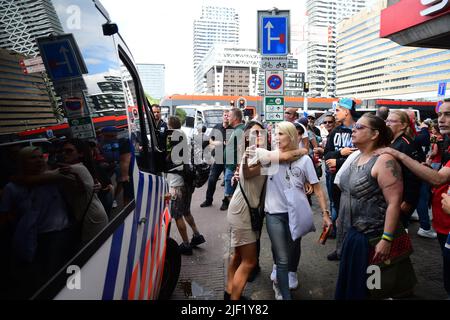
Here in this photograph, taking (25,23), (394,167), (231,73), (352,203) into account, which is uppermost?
(231,73)

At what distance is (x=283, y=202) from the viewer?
9.80 feet

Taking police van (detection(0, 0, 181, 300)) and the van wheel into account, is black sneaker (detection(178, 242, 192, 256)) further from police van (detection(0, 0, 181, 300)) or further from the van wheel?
police van (detection(0, 0, 181, 300))

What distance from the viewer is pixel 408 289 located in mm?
2586

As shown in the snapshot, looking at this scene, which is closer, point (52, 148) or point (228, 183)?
point (52, 148)

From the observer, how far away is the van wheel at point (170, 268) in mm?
3109

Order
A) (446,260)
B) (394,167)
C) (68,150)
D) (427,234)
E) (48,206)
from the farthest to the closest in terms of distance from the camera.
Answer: (427,234), (446,260), (394,167), (68,150), (48,206)

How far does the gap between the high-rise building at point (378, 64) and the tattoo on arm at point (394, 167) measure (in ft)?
369

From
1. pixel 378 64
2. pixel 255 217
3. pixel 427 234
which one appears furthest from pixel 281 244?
pixel 378 64

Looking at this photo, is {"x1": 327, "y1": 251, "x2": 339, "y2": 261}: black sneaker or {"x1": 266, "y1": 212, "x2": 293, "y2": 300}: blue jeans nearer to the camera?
{"x1": 266, "y1": 212, "x2": 293, "y2": 300}: blue jeans

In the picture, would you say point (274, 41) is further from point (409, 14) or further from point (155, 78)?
point (155, 78)

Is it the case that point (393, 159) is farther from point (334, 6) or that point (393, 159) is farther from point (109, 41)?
point (334, 6)

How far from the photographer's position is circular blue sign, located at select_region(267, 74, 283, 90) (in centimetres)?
622

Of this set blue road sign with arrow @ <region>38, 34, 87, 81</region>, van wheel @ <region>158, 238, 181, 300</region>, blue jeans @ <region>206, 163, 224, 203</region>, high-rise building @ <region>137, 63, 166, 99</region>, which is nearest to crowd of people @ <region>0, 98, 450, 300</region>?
blue road sign with arrow @ <region>38, 34, 87, 81</region>

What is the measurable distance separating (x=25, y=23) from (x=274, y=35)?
5.49 m
